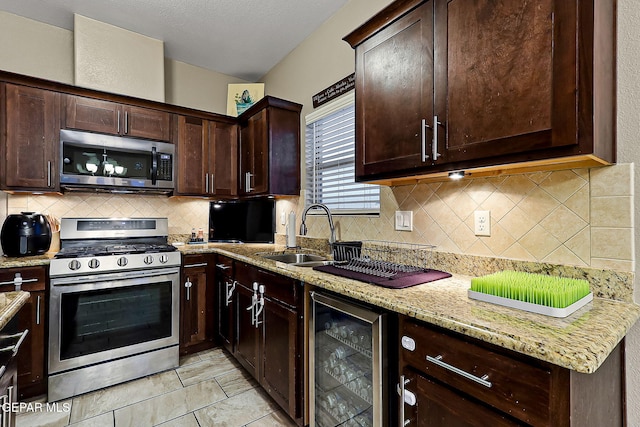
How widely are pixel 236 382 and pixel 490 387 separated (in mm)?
1908

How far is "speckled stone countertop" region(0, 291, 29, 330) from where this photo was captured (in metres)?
0.86

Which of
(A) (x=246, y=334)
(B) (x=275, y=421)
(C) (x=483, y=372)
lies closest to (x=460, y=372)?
(C) (x=483, y=372)

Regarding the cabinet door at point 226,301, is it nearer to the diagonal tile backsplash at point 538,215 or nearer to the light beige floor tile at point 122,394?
the light beige floor tile at point 122,394

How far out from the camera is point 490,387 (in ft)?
2.86

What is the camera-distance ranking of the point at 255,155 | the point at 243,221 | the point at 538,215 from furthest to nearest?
1. the point at 243,221
2. the point at 255,155
3. the point at 538,215

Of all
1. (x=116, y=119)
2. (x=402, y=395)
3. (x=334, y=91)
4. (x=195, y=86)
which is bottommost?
(x=402, y=395)

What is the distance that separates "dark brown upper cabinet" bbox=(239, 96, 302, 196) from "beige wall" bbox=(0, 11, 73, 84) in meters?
1.65

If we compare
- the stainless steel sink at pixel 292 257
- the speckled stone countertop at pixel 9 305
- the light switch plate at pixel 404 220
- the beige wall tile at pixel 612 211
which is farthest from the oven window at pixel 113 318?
the beige wall tile at pixel 612 211

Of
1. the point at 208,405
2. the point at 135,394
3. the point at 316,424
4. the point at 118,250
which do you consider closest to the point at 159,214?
the point at 118,250

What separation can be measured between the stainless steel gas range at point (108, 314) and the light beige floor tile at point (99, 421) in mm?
360

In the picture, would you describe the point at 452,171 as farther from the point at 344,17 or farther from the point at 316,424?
the point at 344,17

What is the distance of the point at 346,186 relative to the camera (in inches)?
94.4

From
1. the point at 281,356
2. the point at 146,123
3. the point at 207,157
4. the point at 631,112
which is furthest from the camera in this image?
the point at 207,157

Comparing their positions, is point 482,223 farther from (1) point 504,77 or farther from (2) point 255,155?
(2) point 255,155
